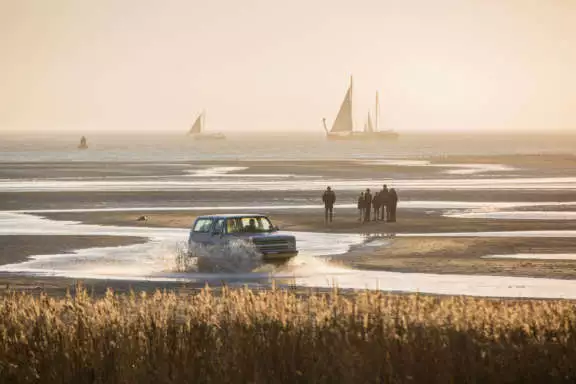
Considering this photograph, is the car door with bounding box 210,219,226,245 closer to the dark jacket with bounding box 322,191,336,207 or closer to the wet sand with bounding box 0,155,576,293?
the wet sand with bounding box 0,155,576,293

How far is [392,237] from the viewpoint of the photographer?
50094 mm

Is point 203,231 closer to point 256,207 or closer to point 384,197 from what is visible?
point 384,197

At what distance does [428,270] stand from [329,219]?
2121 cm

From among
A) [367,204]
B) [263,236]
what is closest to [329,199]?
[367,204]

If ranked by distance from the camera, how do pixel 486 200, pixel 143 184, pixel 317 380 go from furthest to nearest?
pixel 143 184, pixel 486 200, pixel 317 380

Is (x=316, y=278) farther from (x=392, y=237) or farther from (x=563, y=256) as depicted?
(x=392, y=237)

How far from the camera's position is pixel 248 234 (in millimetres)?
39344

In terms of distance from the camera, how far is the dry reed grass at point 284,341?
715 inches

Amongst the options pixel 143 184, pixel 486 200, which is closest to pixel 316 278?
pixel 486 200

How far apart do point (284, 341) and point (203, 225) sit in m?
22.4

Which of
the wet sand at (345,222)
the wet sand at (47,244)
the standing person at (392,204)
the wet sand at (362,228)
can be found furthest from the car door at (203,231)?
the standing person at (392,204)

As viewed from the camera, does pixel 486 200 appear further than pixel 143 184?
No

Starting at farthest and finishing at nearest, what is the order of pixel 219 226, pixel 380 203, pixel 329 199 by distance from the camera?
→ pixel 380 203 < pixel 329 199 < pixel 219 226

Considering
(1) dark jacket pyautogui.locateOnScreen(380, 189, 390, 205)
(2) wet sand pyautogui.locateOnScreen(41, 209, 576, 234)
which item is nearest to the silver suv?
(2) wet sand pyautogui.locateOnScreen(41, 209, 576, 234)
